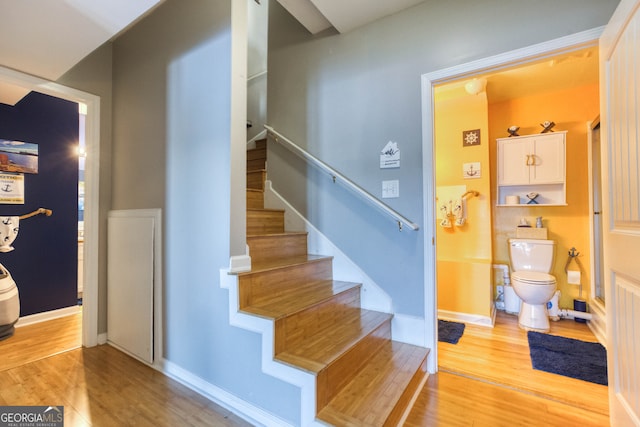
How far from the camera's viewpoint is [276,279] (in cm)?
184

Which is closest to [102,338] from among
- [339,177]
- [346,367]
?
[346,367]

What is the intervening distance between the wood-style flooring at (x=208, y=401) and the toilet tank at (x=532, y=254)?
1005mm

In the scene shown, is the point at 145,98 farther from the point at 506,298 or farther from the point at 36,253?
the point at 506,298

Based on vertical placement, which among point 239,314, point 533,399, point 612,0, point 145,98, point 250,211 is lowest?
point 533,399

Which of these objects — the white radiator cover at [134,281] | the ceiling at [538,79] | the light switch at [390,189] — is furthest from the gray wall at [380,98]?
the white radiator cover at [134,281]

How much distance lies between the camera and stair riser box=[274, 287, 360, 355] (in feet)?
4.82

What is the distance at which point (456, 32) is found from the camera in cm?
189

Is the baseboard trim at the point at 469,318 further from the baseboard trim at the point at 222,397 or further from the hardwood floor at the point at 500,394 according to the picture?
the baseboard trim at the point at 222,397

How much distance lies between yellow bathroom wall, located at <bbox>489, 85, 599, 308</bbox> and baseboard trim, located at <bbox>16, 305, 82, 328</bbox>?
5.02 meters

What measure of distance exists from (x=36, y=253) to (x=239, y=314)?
2.93 m

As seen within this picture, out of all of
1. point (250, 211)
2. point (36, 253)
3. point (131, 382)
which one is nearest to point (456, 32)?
point (250, 211)

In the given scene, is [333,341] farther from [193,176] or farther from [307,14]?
[307,14]

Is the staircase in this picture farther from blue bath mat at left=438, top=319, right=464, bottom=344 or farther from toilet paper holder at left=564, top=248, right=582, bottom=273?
toilet paper holder at left=564, top=248, right=582, bottom=273

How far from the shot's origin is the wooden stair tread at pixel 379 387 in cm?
128
